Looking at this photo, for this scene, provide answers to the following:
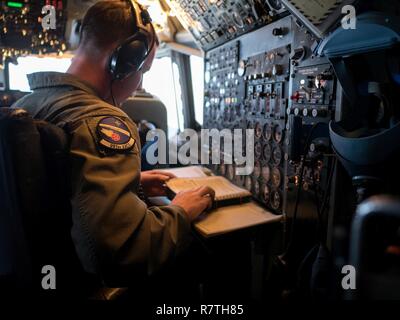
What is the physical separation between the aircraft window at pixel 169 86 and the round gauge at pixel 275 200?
9.48ft

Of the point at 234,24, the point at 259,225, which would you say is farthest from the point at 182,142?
the point at 259,225

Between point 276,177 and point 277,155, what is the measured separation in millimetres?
102

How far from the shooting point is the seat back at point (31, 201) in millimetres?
721

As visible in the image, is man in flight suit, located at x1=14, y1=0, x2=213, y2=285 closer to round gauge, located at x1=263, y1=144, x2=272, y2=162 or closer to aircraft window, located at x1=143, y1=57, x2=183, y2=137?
round gauge, located at x1=263, y1=144, x2=272, y2=162

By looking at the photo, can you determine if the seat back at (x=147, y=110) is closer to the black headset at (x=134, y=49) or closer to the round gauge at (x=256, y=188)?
the round gauge at (x=256, y=188)

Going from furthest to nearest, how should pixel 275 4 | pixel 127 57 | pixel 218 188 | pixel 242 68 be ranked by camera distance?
pixel 242 68
pixel 218 188
pixel 275 4
pixel 127 57

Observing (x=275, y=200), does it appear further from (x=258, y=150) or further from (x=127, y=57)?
(x=127, y=57)

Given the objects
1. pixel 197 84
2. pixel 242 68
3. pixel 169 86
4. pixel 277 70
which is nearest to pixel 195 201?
pixel 277 70

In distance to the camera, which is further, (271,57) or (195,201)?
(271,57)

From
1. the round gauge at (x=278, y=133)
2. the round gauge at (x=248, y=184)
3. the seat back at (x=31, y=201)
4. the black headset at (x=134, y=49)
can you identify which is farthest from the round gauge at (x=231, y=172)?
the seat back at (x=31, y=201)

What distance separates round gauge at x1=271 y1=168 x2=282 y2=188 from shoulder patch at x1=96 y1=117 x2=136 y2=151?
0.77m

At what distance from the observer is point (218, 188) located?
156 cm

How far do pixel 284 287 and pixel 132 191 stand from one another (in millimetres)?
855

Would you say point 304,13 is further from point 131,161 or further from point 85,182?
point 85,182
